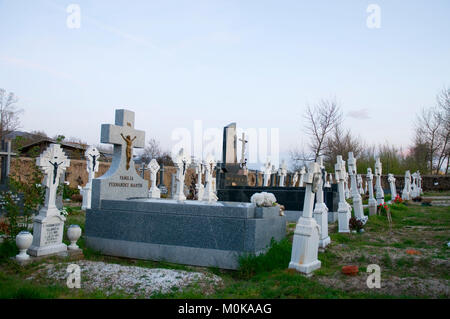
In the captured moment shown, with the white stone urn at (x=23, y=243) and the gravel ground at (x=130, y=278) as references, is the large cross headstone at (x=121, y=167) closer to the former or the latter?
the white stone urn at (x=23, y=243)

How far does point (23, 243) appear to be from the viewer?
6.15 meters

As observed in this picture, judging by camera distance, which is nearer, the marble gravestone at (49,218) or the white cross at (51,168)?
the marble gravestone at (49,218)

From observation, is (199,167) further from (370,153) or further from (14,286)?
(370,153)

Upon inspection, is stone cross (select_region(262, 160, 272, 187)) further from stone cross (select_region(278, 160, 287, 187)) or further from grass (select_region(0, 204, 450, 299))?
grass (select_region(0, 204, 450, 299))

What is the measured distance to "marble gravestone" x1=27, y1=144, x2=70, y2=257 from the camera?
6.54m

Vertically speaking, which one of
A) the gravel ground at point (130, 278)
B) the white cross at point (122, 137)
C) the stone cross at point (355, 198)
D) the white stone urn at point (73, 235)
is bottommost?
the gravel ground at point (130, 278)

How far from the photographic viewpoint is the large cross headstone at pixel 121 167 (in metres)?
7.89

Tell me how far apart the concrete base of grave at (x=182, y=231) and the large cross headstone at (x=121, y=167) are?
0.33 metres

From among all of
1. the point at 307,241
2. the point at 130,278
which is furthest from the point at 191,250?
the point at 307,241

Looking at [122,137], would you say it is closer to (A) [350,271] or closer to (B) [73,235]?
(B) [73,235]

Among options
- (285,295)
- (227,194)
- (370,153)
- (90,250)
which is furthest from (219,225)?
(370,153)

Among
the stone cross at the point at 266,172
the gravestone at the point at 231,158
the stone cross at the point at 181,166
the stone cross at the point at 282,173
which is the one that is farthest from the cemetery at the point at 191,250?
the stone cross at the point at 282,173

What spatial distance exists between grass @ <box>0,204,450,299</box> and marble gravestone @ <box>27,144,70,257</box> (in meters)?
0.47

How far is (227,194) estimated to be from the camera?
14492mm
